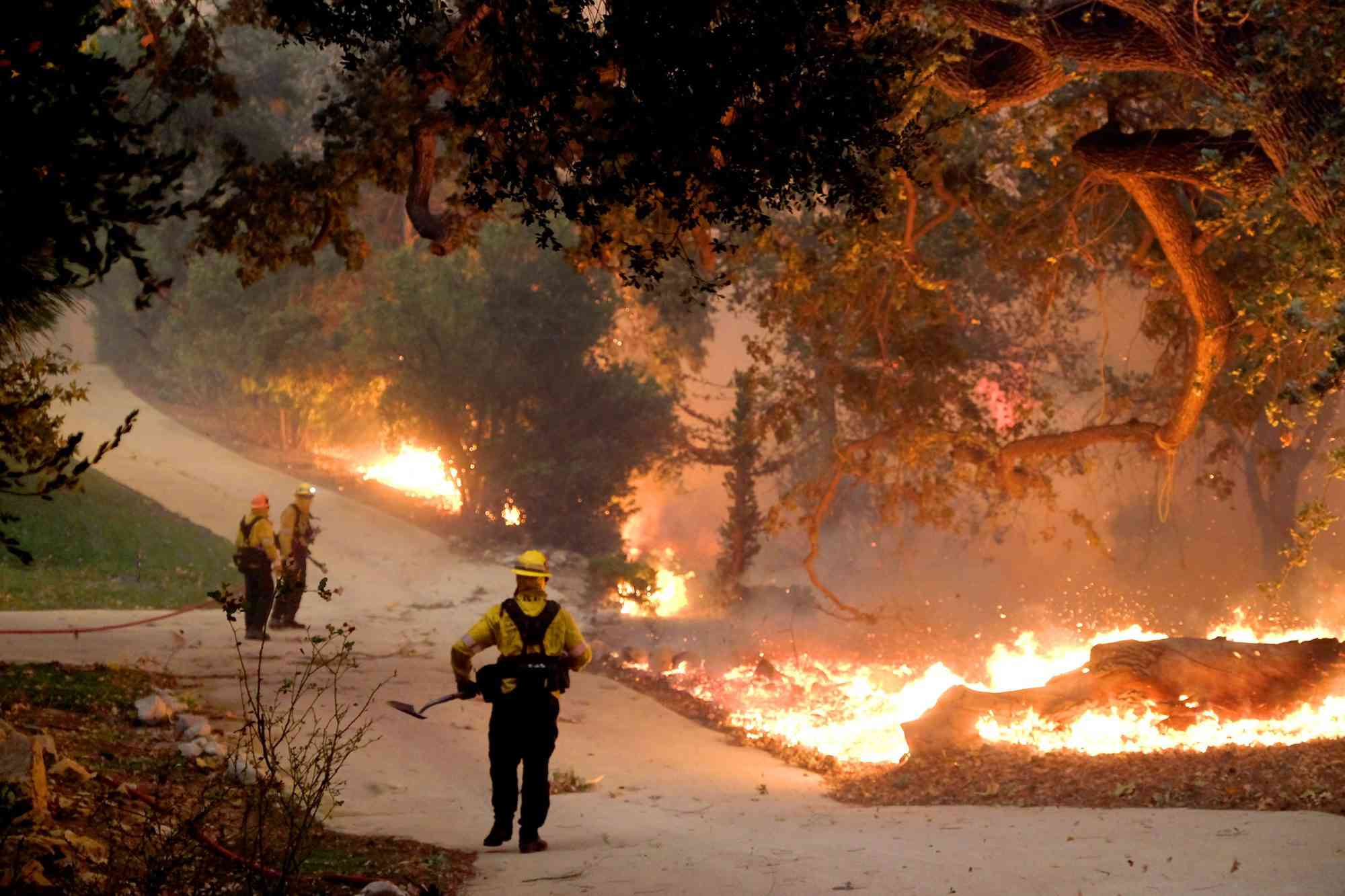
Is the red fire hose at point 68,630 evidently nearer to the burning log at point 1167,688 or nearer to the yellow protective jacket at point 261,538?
the yellow protective jacket at point 261,538

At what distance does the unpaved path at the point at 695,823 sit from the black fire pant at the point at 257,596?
1.31 feet

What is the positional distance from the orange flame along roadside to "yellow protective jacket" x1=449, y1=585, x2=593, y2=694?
5349 mm

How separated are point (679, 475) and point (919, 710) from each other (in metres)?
14.0

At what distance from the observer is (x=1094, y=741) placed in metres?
10.9

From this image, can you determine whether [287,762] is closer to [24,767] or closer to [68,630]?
[24,767]

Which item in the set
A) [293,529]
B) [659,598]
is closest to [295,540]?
[293,529]

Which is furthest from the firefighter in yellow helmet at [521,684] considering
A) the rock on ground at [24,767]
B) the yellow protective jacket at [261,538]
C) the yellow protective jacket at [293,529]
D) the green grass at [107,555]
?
the green grass at [107,555]

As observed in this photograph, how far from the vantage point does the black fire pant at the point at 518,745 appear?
7.39 metres

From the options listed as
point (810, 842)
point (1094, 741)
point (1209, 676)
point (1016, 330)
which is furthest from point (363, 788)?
point (1016, 330)

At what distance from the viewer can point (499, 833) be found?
23.9 feet

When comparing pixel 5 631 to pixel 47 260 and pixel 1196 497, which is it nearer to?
pixel 47 260

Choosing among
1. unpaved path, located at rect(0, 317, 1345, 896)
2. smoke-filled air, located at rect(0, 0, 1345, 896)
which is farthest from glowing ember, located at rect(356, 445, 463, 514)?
unpaved path, located at rect(0, 317, 1345, 896)

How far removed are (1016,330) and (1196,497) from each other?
6281 millimetres

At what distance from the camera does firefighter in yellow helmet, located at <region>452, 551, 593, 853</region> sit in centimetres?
738
